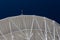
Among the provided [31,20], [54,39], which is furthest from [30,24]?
[54,39]

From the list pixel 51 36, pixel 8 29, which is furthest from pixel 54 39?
pixel 8 29

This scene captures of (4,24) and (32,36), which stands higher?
(4,24)

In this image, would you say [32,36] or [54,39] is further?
[32,36]

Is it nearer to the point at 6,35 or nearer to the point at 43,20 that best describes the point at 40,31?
the point at 43,20

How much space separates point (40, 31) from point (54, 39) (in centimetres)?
28

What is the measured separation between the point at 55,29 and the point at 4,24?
0.71m

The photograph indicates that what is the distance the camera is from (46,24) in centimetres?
249

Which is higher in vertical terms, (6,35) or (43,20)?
(43,20)

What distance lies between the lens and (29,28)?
256cm

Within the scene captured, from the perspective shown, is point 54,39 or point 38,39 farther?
point 38,39

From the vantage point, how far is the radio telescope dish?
2.45m

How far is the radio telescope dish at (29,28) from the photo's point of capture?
2.45 meters

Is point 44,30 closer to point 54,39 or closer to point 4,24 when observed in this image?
point 54,39

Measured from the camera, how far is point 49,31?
253 cm
